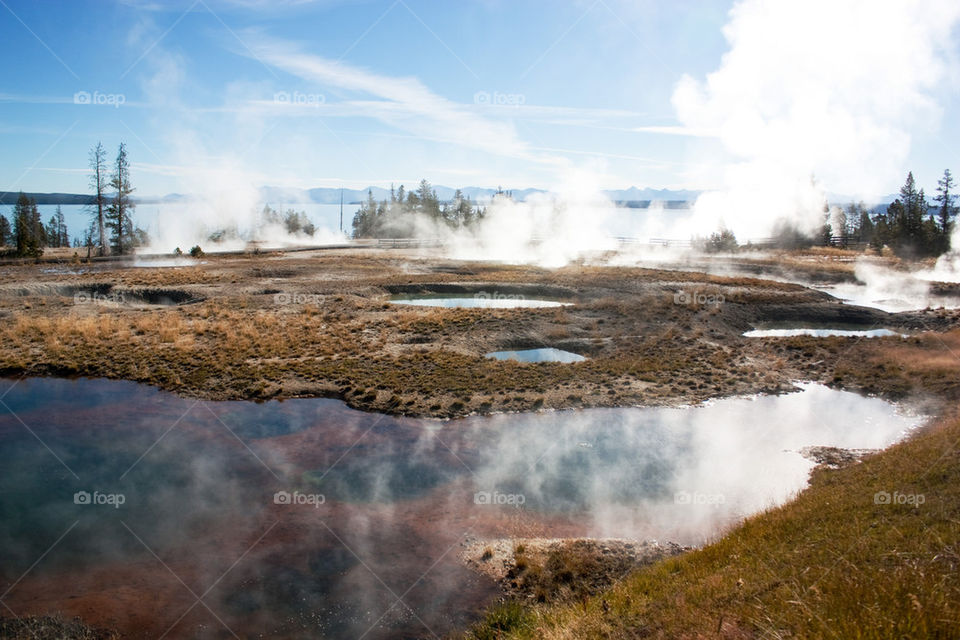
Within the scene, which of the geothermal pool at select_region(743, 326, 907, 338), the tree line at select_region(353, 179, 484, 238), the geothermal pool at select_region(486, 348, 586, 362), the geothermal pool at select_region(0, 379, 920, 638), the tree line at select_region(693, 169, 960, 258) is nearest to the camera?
the geothermal pool at select_region(0, 379, 920, 638)

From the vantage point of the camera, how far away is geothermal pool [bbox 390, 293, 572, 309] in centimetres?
4000

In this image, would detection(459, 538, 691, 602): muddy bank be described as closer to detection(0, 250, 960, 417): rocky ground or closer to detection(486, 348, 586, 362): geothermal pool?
detection(0, 250, 960, 417): rocky ground

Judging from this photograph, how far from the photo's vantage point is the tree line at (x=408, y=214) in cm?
11419

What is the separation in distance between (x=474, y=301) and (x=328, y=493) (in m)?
29.3

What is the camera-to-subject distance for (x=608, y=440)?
17359mm

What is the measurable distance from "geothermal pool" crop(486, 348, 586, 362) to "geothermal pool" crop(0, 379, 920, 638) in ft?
21.5

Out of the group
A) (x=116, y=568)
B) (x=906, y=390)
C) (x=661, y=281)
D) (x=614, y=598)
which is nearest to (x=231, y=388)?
(x=116, y=568)

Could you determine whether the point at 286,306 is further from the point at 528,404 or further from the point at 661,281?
the point at 661,281

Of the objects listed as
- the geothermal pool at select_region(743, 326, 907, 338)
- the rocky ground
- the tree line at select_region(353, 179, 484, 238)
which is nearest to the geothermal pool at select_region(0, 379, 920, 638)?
the rocky ground

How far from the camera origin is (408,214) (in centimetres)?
11844

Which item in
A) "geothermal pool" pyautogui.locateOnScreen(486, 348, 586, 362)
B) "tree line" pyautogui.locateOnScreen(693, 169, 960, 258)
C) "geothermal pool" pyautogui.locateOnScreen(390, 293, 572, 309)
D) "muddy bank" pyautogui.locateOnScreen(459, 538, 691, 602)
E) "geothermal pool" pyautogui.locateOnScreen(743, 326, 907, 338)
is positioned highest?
"tree line" pyautogui.locateOnScreen(693, 169, 960, 258)

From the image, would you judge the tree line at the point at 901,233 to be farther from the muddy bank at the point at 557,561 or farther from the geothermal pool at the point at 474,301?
the muddy bank at the point at 557,561

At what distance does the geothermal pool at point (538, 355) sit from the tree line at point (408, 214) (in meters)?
82.7

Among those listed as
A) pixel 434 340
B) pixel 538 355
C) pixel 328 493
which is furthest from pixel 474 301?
pixel 328 493
